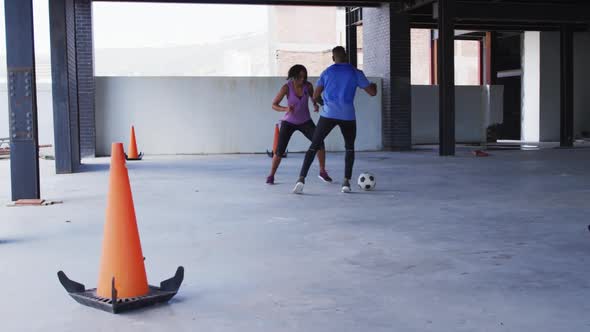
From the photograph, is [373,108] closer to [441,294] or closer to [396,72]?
[396,72]

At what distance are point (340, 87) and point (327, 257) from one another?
13.2 ft

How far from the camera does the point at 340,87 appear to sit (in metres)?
8.11

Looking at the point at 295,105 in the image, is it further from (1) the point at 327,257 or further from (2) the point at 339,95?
(1) the point at 327,257

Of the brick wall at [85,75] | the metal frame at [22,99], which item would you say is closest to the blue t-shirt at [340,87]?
the metal frame at [22,99]

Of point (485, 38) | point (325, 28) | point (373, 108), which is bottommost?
point (373, 108)

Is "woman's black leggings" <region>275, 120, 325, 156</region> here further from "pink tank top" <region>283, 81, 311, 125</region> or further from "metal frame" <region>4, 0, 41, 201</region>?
"metal frame" <region>4, 0, 41, 201</region>

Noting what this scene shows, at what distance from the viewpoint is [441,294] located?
345 centimetres

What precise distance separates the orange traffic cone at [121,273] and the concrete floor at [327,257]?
0.07 meters

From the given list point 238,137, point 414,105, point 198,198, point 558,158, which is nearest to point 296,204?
point 198,198

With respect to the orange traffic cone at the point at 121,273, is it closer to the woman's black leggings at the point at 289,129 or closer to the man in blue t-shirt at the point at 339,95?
the man in blue t-shirt at the point at 339,95

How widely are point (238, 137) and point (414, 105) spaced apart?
635cm

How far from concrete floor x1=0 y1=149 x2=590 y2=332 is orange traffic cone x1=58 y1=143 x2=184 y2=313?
0.07 m

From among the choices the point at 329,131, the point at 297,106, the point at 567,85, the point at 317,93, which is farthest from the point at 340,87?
the point at 567,85

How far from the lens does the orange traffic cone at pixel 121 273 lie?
3.27 metres
